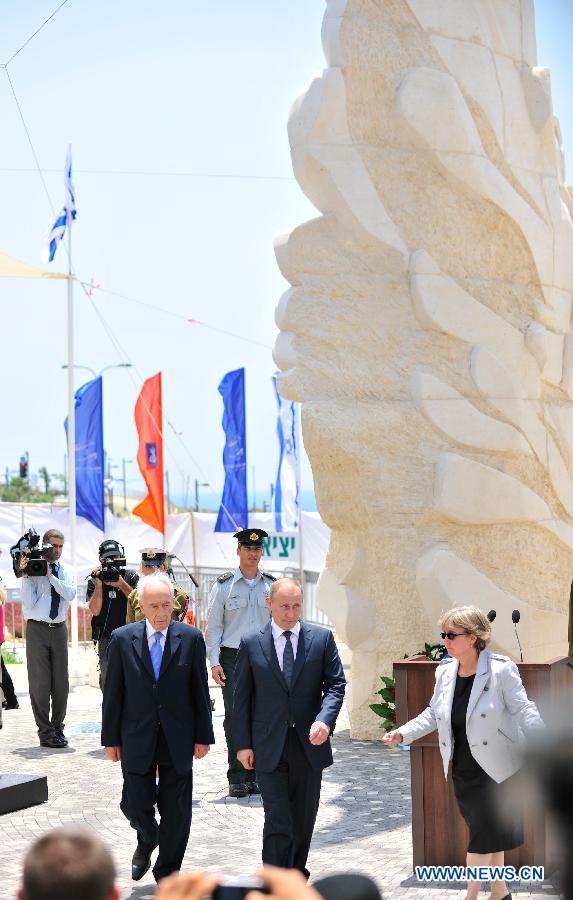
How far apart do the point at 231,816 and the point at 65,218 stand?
10.3 meters

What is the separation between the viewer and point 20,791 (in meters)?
6.96

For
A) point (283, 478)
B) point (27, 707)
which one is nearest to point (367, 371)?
point (27, 707)

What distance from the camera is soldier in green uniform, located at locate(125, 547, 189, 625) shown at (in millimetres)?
9930

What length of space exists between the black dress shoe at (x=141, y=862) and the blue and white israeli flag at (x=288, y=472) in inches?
521

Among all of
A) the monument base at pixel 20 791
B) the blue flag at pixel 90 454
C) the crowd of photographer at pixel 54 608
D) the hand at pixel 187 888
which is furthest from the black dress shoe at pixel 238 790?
the blue flag at pixel 90 454

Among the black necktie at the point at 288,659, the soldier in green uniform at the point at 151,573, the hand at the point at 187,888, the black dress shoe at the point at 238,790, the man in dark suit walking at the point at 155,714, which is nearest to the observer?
the hand at the point at 187,888

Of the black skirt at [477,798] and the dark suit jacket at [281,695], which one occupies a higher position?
the dark suit jacket at [281,695]

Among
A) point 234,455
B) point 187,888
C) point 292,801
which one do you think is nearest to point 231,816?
point 292,801

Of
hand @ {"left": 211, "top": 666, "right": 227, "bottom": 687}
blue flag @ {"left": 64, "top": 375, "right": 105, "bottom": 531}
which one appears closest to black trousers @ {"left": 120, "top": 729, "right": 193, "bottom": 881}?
hand @ {"left": 211, "top": 666, "right": 227, "bottom": 687}

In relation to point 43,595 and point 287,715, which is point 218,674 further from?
point 43,595

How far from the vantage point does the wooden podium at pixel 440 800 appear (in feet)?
21.6

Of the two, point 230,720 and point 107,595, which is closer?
point 230,720

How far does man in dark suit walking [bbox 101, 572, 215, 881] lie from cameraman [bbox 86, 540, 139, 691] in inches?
160

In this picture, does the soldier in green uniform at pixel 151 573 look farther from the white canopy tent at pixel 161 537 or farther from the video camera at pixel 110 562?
the white canopy tent at pixel 161 537
